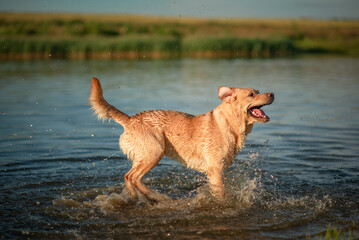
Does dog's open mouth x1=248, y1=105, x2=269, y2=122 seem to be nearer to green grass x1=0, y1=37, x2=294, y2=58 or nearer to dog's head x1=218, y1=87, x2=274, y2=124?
dog's head x1=218, y1=87, x2=274, y2=124

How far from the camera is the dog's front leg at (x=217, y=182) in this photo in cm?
675

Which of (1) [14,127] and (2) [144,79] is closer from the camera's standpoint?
(1) [14,127]

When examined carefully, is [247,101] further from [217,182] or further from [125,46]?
[125,46]

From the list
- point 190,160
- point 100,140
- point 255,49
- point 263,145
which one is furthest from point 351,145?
point 255,49

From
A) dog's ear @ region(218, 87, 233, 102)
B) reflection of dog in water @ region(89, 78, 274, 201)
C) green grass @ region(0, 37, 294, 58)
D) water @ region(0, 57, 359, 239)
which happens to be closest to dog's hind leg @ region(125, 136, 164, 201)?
reflection of dog in water @ region(89, 78, 274, 201)

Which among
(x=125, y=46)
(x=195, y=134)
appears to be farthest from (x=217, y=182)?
(x=125, y=46)

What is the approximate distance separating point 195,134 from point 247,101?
1.06 metres

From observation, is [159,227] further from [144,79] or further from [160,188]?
[144,79]

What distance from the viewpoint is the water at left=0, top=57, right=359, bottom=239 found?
19.7 feet

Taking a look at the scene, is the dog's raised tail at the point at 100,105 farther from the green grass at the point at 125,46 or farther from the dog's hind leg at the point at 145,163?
the green grass at the point at 125,46

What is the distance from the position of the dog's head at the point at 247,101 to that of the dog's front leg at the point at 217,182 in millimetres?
966

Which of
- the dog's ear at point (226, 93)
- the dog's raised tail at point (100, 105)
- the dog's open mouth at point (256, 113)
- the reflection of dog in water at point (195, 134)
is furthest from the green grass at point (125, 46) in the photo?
the dog's open mouth at point (256, 113)

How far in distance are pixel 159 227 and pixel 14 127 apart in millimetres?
8602

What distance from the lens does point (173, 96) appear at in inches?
720
